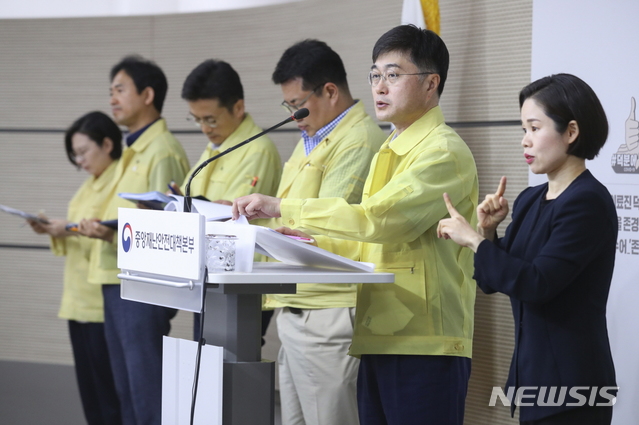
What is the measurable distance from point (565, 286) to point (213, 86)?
6.90ft

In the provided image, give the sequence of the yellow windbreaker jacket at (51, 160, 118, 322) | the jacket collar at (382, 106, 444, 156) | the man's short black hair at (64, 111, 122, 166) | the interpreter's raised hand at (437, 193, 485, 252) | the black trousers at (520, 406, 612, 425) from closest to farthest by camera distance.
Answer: the black trousers at (520, 406, 612, 425) < the interpreter's raised hand at (437, 193, 485, 252) < the jacket collar at (382, 106, 444, 156) < the yellow windbreaker jacket at (51, 160, 118, 322) < the man's short black hair at (64, 111, 122, 166)

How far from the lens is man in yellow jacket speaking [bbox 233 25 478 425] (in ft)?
6.36

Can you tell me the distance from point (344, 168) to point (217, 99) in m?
0.99

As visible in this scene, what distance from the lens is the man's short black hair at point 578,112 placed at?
5.83 feet

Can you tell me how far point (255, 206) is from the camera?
191cm

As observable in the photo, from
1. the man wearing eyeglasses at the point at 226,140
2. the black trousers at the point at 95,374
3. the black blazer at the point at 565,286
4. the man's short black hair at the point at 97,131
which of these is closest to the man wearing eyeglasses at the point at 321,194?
the man wearing eyeglasses at the point at 226,140

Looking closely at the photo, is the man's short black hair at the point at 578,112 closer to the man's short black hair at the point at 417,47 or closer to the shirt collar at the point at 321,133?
the man's short black hair at the point at 417,47

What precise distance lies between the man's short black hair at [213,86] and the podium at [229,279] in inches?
57.9

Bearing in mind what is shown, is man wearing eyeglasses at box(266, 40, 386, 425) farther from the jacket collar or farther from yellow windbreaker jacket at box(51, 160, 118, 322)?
yellow windbreaker jacket at box(51, 160, 118, 322)

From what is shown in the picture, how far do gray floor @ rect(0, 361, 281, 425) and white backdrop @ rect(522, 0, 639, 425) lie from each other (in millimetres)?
2133

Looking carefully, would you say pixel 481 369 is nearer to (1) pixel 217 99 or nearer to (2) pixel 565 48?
(2) pixel 565 48

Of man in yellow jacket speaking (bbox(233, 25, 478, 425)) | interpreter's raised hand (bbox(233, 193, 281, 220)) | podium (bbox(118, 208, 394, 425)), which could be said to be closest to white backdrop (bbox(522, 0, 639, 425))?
man in yellow jacket speaking (bbox(233, 25, 478, 425))

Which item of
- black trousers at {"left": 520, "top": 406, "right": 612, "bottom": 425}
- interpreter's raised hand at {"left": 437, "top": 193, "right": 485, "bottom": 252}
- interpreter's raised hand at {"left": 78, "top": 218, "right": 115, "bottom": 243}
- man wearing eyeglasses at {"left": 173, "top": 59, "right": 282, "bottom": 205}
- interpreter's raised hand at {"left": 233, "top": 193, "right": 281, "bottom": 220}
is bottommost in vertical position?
black trousers at {"left": 520, "top": 406, "right": 612, "bottom": 425}

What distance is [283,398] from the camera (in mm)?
2775
